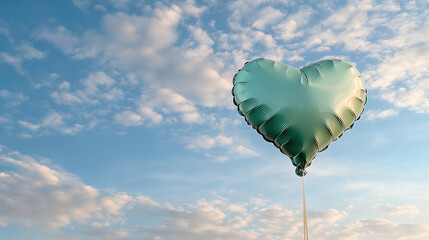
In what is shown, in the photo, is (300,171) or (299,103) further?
(300,171)

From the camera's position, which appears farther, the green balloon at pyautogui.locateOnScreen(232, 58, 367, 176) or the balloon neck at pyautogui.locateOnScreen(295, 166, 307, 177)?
the balloon neck at pyautogui.locateOnScreen(295, 166, 307, 177)

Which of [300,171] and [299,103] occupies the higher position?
[299,103]

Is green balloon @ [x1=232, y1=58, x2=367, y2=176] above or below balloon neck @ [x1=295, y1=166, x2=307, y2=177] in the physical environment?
above

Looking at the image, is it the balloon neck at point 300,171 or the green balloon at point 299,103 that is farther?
the balloon neck at point 300,171

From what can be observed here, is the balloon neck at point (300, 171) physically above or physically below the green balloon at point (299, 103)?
below

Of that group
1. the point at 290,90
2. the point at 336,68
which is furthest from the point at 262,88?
the point at 336,68

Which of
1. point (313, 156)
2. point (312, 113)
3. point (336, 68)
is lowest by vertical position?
point (313, 156)

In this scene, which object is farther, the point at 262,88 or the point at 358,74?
the point at 358,74

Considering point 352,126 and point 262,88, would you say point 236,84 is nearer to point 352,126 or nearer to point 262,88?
point 262,88
